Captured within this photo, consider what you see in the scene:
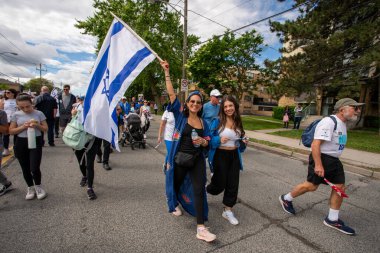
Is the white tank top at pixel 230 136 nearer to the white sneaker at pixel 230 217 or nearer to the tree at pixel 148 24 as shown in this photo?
the white sneaker at pixel 230 217

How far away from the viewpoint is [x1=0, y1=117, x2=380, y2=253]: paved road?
262 centimetres

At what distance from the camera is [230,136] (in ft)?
10.1

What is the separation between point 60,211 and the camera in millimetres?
3299

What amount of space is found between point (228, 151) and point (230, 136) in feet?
0.71

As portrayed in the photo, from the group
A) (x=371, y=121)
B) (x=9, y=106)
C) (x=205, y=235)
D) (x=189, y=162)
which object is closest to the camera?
→ (x=205, y=235)

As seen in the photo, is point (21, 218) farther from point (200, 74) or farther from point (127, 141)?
point (200, 74)

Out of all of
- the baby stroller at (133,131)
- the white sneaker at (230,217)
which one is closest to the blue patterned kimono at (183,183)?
the white sneaker at (230,217)

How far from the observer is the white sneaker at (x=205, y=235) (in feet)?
8.69

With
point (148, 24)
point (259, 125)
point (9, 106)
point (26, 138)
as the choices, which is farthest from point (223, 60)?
point (26, 138)

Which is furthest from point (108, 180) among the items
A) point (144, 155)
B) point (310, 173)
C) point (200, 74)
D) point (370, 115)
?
point (370, 115)

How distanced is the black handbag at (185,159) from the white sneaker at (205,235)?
2.61ft

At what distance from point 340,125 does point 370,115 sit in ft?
69.4

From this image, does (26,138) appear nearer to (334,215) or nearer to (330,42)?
(334,215)

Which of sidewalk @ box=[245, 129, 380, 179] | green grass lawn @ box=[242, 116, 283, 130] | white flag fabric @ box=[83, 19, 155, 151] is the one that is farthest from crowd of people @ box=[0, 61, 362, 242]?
green grass lawn @ box=[242, 116, 283, 130]
